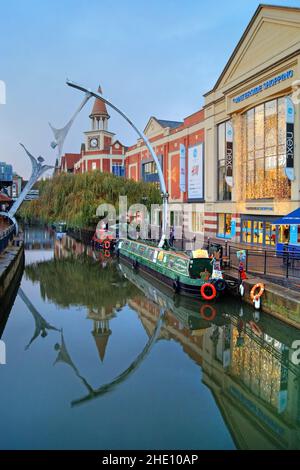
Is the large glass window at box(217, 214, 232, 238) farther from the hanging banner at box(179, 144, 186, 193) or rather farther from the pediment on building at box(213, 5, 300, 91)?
the pediment on building at box(213, 5, 300, 91)

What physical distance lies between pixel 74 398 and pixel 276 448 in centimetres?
396

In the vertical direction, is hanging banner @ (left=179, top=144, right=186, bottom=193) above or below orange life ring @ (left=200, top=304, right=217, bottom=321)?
above

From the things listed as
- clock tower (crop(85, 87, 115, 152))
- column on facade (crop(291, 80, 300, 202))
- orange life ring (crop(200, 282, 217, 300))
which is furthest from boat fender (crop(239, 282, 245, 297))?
clock tower (crop(85, 87, 115, 152))

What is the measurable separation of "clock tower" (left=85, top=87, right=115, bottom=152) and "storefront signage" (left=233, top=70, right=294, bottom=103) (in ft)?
130

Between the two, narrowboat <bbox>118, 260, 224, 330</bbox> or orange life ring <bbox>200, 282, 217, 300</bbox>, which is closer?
narrowboat <bbox>118, 260, 224, 330</bbox>

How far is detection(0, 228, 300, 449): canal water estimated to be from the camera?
21.9 ft

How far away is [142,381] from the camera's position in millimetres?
8742

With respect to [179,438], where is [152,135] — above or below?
above

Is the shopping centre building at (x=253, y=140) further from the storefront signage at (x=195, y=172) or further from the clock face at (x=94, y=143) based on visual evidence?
the clock face at (x=94, y=143)

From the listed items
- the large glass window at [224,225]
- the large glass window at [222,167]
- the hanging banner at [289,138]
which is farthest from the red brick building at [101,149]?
the hanging banner at [289,138]

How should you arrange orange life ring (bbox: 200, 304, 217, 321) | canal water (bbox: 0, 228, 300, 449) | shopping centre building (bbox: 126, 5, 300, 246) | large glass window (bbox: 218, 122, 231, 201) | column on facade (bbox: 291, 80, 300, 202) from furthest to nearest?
large glass window (bbox: 218, 122, 231, 201) < shopping centre building (bbox: 126, 5, 300, 246) < column on facade (bbox: 291, 80, 300, 202) < orange life ring (bbox: 200, 304, 217, 321) < canal water (bbox: 0, 228, 300, 449)
